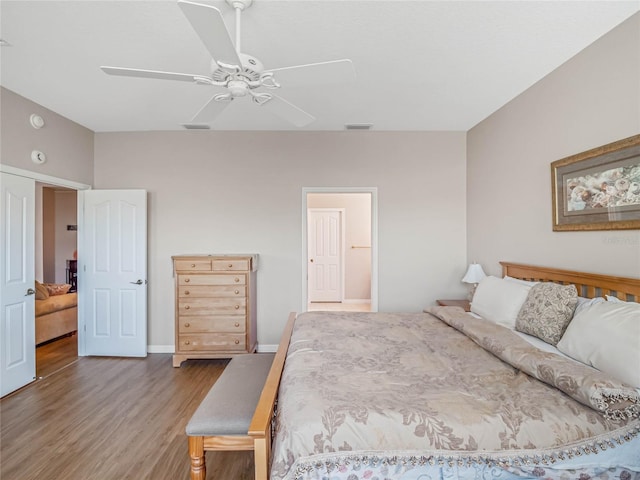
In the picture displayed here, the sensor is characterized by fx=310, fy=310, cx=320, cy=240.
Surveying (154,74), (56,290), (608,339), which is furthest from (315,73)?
(56,290)

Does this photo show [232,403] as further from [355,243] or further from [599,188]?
[355,243]

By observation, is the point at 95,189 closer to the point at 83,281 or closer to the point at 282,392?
the point at 83,281

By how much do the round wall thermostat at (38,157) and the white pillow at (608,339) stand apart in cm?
488

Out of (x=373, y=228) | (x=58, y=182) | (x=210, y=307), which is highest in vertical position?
(x=58, y=182)

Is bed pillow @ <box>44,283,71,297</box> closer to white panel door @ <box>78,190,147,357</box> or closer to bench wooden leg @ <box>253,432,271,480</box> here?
white panel door @ <box>78,190,147,357</box>

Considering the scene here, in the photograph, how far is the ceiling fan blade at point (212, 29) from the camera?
1.23m

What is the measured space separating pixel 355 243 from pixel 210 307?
4.06m

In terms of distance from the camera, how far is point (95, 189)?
412 centimetres

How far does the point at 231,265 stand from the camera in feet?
12.0

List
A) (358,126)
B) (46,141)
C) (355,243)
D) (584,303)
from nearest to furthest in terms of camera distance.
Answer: (584,303) → (46,141) → (358,126) → (355,243)

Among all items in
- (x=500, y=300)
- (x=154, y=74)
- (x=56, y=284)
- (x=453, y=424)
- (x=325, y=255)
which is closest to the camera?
(x=453, y=424)

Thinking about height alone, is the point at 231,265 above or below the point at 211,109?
below

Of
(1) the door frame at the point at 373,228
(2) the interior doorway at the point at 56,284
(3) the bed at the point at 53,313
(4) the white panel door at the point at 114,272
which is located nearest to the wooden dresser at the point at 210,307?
(4) the white panel door at the point at 114,272

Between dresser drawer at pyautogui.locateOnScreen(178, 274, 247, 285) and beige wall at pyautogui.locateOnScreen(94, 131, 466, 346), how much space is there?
0.54 m
